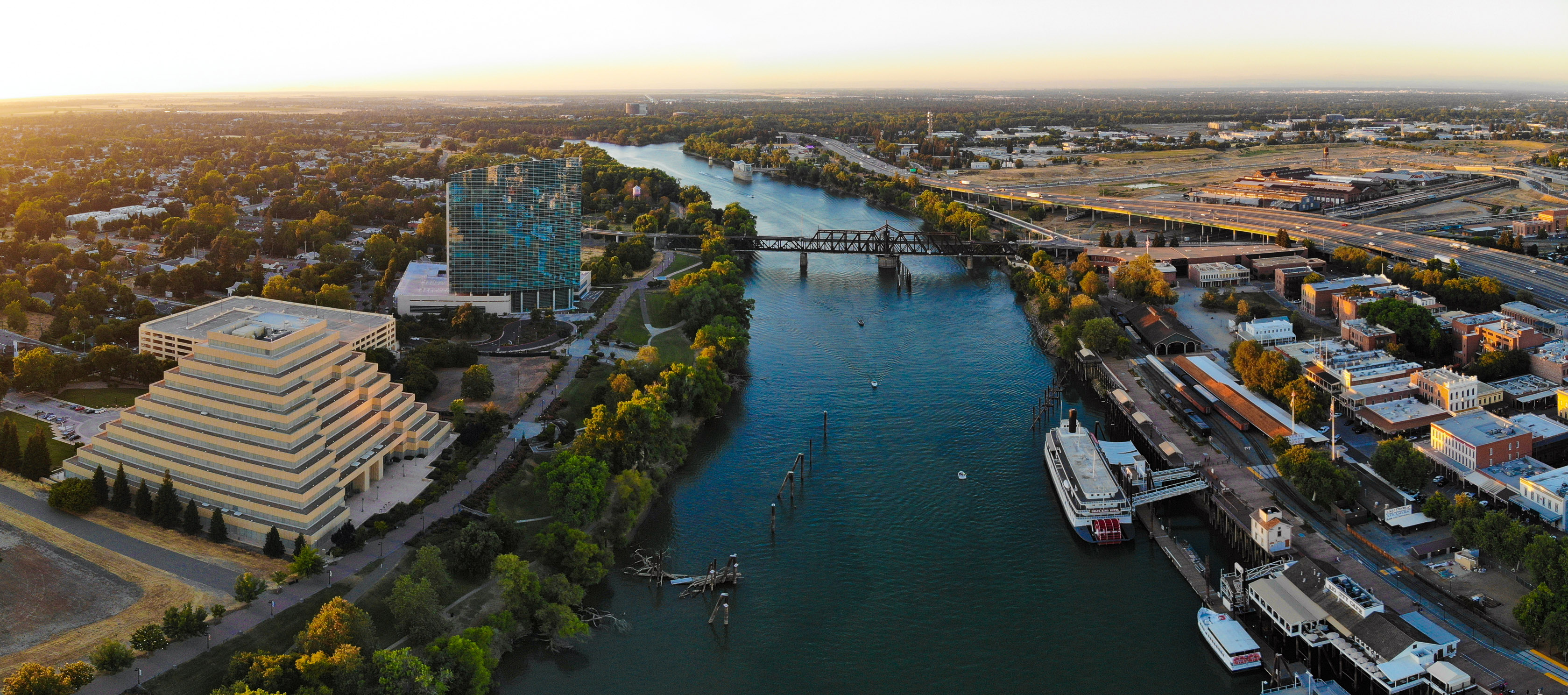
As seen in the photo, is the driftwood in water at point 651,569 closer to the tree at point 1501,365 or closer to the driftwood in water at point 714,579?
the driftwood in water at point 714,579

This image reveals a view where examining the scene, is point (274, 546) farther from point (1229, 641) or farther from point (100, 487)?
point (1229, 641)

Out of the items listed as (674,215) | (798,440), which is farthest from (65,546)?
(674,215)

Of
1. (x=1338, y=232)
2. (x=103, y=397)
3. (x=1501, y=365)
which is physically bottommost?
(x=103, y=397)

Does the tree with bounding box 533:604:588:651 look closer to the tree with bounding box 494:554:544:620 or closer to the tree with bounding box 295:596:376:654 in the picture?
the tree with bounding box 494:554:544:620

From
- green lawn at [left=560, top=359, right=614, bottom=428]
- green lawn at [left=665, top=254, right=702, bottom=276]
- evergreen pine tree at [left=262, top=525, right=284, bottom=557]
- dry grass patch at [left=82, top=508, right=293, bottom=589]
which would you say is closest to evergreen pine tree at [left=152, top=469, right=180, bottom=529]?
dry grass patch at [left=82, top=508, right=293, bottom=589]

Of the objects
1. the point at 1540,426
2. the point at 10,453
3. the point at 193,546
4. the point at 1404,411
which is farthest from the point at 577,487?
the point at 1540,426

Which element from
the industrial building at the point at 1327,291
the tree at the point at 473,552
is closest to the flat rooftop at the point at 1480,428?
the industrial building at the point at 1327,291

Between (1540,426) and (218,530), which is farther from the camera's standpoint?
(1540,426)
